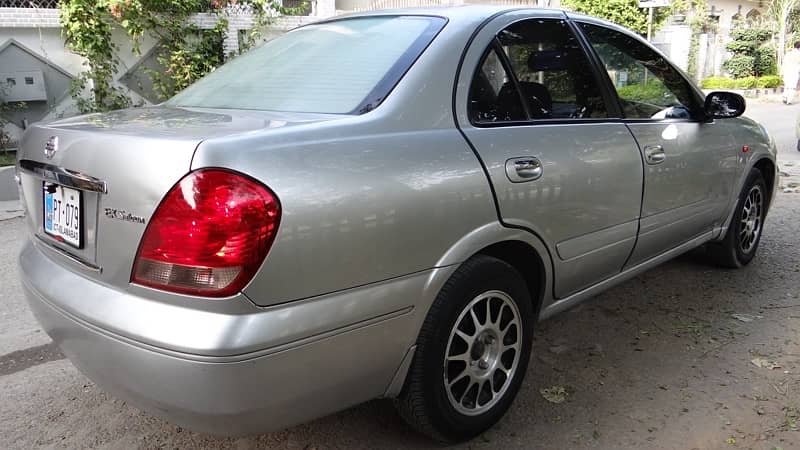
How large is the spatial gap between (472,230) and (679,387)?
4.63 ft

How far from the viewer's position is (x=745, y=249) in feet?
14.9

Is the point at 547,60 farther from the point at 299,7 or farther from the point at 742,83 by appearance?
the point at 742,83

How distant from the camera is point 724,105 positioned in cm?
383

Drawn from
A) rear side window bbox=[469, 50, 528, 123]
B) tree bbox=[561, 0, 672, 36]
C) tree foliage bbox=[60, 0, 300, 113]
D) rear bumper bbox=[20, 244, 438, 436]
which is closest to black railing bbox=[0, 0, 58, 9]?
tree foliage bbox=[60, 0, 300, 113]

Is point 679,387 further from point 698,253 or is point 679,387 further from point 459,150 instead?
point 698,253

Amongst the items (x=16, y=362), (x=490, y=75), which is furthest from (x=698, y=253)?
(x=16, y=362)

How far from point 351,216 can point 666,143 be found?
81.3 inches

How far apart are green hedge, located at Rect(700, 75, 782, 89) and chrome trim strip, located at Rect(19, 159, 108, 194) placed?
2111 cm

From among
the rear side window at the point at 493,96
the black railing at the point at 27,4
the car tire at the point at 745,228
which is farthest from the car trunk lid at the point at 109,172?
the black railing at the point at 27,4

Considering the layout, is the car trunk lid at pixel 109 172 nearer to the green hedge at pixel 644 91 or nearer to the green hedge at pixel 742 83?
the green hedge at pixel 644 91

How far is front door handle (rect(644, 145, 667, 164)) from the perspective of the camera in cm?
315

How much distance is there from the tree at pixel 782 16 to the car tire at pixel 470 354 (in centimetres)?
2453

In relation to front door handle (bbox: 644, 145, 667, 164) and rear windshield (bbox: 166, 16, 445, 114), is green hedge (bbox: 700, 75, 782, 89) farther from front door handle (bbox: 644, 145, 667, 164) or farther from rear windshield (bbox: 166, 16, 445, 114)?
rear windshield (bbox: 166, 16, 445, 114)

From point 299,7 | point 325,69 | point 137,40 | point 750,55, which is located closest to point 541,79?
point 325,69
